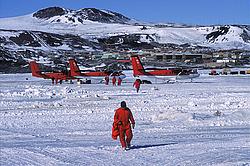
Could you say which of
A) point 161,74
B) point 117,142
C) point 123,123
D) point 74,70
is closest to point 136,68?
point 161,74

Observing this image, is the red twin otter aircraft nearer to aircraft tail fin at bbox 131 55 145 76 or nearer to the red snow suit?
aircraft tail fin at bbox 131 55 145 76

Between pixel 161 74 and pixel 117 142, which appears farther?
pixel 161 74

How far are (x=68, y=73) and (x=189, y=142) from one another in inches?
1796

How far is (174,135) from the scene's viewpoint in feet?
50.4

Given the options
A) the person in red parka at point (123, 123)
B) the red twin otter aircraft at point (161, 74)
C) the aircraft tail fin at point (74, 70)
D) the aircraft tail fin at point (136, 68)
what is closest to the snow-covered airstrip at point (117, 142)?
the person in red parka at point (123, 123)

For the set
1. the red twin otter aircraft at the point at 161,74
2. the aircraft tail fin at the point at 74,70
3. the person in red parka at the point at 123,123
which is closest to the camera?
the person in red parka at the point at 123,123

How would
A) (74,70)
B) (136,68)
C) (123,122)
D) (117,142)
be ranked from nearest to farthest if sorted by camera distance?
(123,122), (117,142), (136,68), (74,70)

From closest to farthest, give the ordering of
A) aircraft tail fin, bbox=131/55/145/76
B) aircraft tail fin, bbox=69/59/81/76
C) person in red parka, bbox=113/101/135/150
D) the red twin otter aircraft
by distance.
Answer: person in red parka, bbox=113/101/135/150, the red twin otter aircraft, aircraft tail fin, bbox=131/55/145/76, aircraft tail fin, bbox=69/59/81/76

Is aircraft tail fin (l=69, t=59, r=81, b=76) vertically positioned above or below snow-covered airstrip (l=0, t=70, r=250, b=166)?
above

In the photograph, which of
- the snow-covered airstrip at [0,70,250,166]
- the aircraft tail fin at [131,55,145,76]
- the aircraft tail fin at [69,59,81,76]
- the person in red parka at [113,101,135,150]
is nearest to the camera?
the snow-covered airstrip at [0,70,250,166]

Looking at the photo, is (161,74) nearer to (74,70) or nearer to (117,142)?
(74,70)

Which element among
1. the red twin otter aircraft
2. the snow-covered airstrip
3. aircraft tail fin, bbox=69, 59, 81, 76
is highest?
aircraft tail fin, bbox=69, 59, 81, 76

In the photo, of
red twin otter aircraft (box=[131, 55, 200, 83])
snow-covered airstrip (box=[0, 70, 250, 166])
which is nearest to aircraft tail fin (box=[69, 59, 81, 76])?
red twin otter aircraft (box=[131, 55, 200, 83])

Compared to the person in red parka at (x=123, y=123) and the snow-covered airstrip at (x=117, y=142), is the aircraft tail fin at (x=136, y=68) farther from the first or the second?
the person in red parka at (x=123, y=123)
